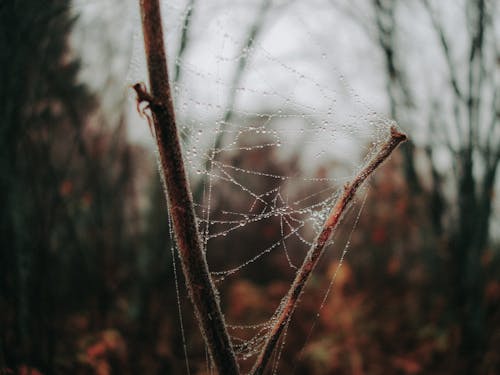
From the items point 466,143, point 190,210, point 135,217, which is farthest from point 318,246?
point 135,217

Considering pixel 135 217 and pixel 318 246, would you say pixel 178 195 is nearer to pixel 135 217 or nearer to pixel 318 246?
pixel 318 246

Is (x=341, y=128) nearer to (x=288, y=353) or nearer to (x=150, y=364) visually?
(x=150, y=364)

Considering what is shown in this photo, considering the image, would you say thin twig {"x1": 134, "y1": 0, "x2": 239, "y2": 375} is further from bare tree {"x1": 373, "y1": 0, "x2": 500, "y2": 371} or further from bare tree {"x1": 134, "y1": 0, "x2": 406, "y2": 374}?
bare tree {"x1": 373, "y1": 0, "x2": 500, "y2": 371}

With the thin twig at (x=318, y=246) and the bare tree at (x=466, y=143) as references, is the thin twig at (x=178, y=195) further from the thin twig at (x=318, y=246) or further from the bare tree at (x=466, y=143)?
the bare tree at (x=466, y=143)

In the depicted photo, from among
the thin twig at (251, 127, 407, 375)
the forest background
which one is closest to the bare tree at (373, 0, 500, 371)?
the forest background

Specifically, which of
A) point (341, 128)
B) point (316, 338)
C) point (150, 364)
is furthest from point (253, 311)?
point (341, 128)

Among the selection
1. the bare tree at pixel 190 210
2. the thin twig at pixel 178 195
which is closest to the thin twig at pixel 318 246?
the bare tree at pixel 190 210

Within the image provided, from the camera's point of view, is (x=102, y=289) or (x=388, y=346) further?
(x=388, y=346)
